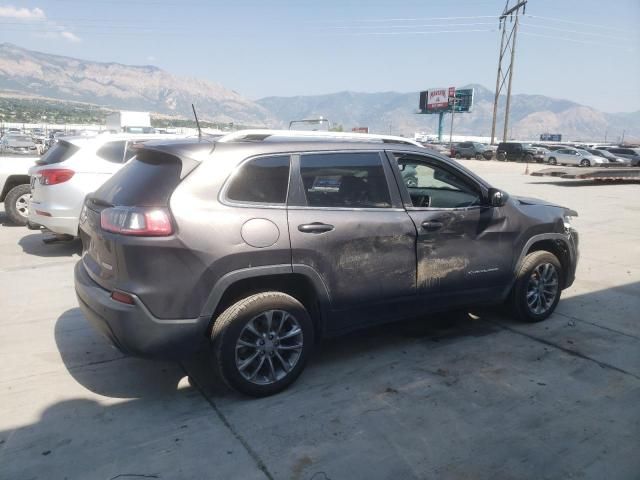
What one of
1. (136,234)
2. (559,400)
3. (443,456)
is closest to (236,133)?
(136,234)

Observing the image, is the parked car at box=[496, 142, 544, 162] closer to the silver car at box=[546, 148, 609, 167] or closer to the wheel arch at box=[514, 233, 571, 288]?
the silver car at box=[546, 148, 609, 167]

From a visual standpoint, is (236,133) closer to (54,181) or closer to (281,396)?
(281,396)

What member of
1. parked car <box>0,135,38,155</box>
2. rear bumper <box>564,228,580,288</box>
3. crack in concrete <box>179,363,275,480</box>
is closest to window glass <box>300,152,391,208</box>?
crack in concrete <box>179,363,275,480</box>

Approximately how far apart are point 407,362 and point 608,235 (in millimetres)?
7301

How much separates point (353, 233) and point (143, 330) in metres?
1.52

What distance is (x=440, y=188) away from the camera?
4820mm

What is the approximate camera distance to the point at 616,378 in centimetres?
380

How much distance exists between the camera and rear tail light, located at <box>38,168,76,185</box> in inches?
267

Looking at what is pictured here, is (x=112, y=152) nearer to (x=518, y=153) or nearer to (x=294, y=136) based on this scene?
(x=294, y=136)

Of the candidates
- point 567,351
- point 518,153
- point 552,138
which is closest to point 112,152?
point 567,351

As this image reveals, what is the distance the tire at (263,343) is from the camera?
10.5ft

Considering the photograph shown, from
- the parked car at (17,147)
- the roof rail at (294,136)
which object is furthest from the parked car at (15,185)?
the roof rail at (294,136)

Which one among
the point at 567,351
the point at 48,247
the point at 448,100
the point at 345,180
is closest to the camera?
the point at 345,180

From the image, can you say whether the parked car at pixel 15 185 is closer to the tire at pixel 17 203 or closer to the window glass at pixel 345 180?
the tire at pixel 17 203
